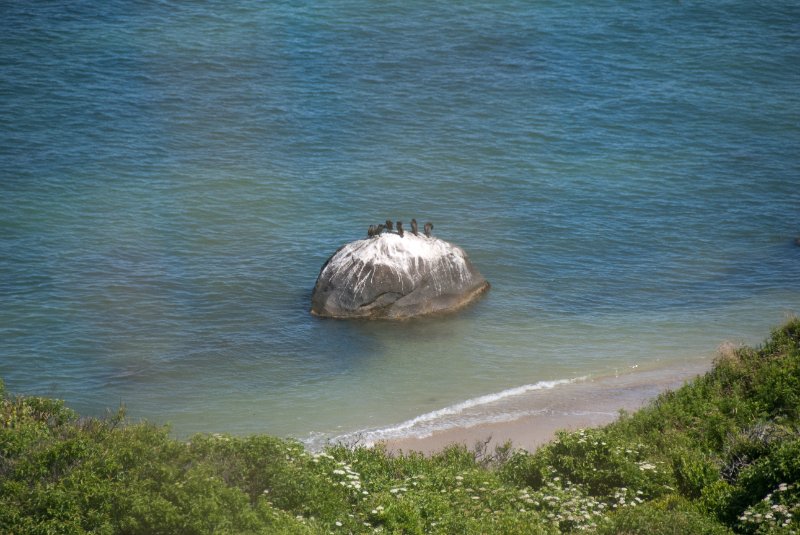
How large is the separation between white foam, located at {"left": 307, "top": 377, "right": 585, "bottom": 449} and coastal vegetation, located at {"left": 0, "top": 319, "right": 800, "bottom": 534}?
15.6 feet

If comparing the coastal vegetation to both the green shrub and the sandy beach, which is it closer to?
the green shrub

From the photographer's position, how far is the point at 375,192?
46031mm

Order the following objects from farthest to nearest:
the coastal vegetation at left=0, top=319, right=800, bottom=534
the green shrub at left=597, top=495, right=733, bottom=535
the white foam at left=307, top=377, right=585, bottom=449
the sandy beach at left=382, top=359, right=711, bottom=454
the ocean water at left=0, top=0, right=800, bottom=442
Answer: the ocean water at left=0, top=0, right=800, bottom=442 < the white foam at left=307, top=377, right=585, bottom=449 < the sandy beach at left=382, top=359, right=711, bottom=454 < the green shrub at left=597, top=495, right=733, bottom=535 < the coastal vegetation at left=0, top=319, right=800, bottom=534

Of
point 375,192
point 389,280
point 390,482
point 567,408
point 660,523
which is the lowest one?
point 567,408

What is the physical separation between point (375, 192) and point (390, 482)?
2570 centimetres

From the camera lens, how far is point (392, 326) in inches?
1394

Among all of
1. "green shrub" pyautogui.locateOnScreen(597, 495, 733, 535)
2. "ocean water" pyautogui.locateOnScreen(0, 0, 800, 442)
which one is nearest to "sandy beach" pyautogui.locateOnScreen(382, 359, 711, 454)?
"ocean water" pyautogui.locateOnScreen(0, 0, 800, 442)

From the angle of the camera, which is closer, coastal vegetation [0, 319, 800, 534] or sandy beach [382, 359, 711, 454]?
coastal vegetation [0, 319, 800, 534]

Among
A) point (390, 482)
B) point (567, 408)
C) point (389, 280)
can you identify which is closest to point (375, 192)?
point (389, 280)

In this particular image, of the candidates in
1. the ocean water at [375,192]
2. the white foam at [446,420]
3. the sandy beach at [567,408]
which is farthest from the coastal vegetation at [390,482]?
the ocean water at [375,192]

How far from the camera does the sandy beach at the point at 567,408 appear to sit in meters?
28.6

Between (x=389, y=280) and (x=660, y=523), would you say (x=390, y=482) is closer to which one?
(x=660, y=523)

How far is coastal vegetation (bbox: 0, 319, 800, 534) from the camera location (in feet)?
57.5

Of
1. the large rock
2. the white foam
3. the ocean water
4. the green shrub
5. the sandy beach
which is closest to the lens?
the green shrub
